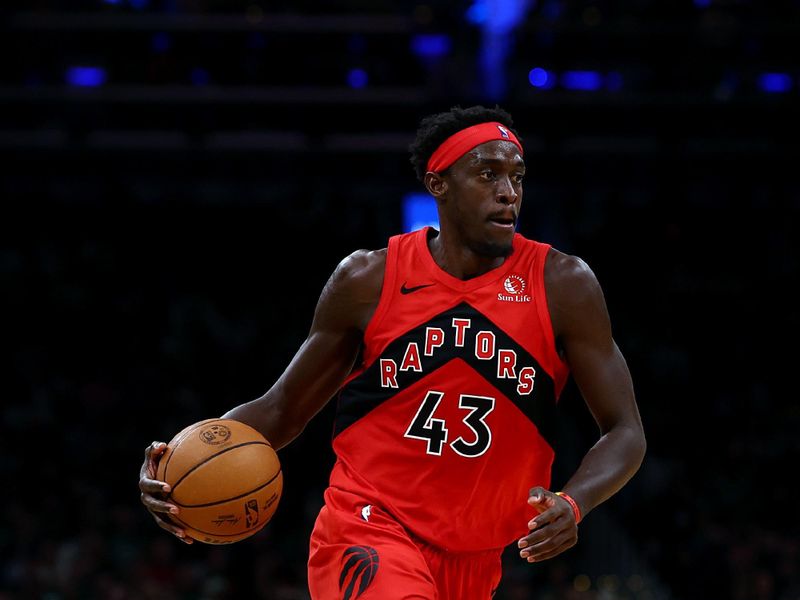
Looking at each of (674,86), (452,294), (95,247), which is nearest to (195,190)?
(95,247)

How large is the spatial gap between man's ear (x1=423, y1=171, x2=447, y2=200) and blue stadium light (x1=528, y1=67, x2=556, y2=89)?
28.1 feet

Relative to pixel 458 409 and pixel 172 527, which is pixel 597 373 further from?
pixel 172 527

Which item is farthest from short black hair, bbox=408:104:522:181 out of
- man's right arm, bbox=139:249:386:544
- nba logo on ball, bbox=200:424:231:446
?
nba logo on ball, bbox=200:424:231:446

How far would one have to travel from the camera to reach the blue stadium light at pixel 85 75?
12.9 meters

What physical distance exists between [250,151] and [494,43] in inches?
121

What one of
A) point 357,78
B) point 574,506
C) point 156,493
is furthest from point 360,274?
point 357,78

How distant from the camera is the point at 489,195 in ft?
13.8

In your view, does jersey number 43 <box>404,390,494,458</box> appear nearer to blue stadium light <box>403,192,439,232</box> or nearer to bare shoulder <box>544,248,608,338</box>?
bare shoulder <box>544,248,608,338</box>

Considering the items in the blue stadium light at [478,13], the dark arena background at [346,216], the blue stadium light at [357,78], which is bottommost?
the dark arena background at [346,216]

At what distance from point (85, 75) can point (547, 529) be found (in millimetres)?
10872

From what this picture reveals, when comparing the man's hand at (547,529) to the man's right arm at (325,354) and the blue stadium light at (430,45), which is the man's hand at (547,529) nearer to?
the man's right arm at (325,354)

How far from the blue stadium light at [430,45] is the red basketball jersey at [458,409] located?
855 centimetres

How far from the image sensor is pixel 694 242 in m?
14.4

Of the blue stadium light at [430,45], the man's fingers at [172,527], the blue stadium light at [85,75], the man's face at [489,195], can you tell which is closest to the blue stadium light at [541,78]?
the blue stadium light at [430,45]
